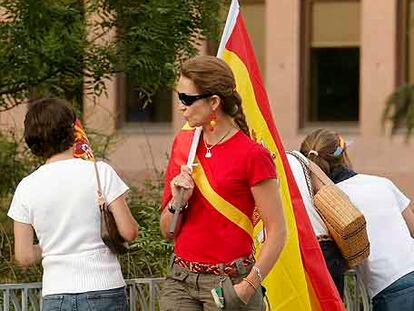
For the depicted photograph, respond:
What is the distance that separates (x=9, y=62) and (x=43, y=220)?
174 inches

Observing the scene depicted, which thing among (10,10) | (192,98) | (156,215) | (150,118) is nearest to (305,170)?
(192,98)

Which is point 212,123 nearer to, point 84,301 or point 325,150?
point 84,301

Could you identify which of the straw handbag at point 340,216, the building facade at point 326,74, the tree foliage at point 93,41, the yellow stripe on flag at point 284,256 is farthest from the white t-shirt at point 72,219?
the building facade at point 326,74

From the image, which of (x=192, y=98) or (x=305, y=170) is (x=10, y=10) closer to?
Result: (x=305, y=170)

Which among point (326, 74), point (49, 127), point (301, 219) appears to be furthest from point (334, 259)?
point (326, 74)

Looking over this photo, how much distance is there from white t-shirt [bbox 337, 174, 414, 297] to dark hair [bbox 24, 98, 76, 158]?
1964 mm

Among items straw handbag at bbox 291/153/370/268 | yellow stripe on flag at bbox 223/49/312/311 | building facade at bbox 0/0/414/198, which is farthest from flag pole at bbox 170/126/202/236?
building facade at bbox 0/0/414/198

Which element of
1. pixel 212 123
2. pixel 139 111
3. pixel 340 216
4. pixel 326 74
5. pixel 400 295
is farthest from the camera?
pixel 139 111

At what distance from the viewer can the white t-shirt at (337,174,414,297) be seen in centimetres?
669

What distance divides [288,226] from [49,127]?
1.53m

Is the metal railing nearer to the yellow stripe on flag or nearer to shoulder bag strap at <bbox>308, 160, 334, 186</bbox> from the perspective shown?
the yellow stripe on flag

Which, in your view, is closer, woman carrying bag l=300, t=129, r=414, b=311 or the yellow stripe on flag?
the yellow stripe on flag

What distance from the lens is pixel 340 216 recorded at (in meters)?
6.43

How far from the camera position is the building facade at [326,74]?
20.2 m
